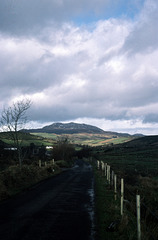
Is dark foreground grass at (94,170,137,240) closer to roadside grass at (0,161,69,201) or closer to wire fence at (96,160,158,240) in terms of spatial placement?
wire fence at (96,160,158,240)

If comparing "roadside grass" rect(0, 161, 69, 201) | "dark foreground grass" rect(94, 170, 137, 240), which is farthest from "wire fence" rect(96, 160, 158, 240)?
"roadside grass" rect(0, 161, 69, 201)

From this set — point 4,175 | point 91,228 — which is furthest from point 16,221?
point 4,175

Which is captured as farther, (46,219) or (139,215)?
(46,219)

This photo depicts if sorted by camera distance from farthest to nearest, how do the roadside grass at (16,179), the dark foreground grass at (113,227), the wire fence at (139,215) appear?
the roadside grass at (16,179) < the dark foreground grass at (113,227) < the wire fence at (139,215)

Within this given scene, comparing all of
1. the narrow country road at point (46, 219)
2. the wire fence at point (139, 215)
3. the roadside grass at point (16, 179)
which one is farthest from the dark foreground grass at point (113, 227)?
the roadside grass at point (16, 179)

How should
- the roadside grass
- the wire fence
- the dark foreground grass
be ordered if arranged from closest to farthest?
the wire fence → the dark foreground grass → the roadside grass

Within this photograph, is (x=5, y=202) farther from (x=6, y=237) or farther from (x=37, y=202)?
(x=6, y=237)

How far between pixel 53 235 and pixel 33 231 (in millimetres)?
840

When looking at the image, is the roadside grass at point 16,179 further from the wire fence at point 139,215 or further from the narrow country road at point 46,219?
the wire fence at point 139,215

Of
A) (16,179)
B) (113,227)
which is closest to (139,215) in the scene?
(113,227)

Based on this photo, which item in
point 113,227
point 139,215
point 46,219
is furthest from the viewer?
point 46,219

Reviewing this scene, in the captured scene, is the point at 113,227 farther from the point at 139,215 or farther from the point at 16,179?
the point at 16,179

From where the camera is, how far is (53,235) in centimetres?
764

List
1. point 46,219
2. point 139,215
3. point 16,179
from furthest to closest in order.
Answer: point 16,179 < point 46,219 < point 139,215
